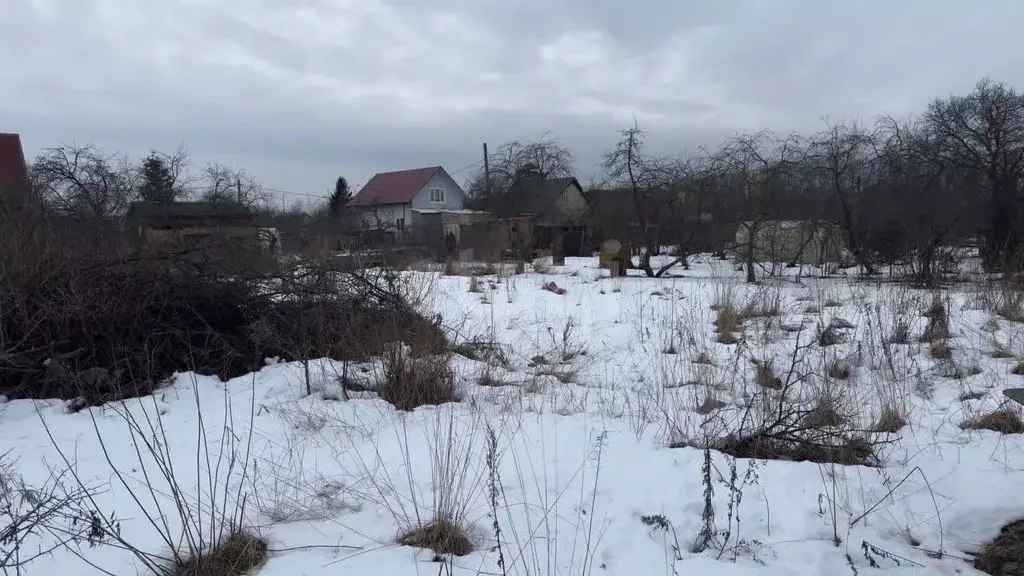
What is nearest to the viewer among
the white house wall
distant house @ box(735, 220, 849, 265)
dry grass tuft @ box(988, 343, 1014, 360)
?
dry grass tuft @ box(988, 343, 1014, 360)

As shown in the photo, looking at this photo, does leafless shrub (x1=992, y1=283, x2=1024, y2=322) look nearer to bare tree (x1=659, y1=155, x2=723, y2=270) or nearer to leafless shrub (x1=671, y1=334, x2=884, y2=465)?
leafless shrub (x1=671, y1=334, x2=884, y2=465)

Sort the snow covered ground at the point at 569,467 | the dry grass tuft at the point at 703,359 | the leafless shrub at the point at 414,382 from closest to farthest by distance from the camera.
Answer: the snow covered ground at the point at 569,467 < the leafless shrub at the point at 414,382 < the dry grass tuft at the point at 703,359

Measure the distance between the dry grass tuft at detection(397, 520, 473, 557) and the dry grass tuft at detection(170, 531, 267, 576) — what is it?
0.57 m

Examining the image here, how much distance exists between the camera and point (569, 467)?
3.47 meters

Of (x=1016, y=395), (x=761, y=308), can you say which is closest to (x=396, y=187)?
(x=761, y=308)

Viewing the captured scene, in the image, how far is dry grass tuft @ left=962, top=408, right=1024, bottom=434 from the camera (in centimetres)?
374

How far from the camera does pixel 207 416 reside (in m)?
4.54

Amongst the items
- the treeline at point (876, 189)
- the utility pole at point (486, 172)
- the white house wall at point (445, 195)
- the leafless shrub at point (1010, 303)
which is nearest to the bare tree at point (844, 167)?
the treeline at point (876, 189)

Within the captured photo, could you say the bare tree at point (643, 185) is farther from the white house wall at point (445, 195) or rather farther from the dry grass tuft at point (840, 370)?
the white house wall at point (445, 195)

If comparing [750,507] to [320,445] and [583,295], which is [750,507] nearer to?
[320,445]

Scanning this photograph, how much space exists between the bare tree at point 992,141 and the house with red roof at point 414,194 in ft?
86.3

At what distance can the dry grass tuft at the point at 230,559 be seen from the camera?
253 cm

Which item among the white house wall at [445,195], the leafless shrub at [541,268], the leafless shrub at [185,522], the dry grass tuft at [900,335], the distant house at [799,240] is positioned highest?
the white house wall at [445,195]

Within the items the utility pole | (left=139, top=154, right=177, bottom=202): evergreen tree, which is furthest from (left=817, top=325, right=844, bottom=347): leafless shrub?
(left=139, top=154, right=177, bottom=202): evergreen tree
